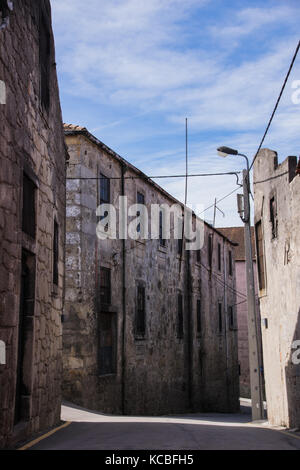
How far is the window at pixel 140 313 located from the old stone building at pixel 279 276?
511cm

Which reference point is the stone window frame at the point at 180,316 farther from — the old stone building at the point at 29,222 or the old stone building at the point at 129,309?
the old stone building at the point at 29,222

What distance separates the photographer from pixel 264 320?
14797mm

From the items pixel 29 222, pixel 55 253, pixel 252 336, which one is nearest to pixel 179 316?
pixel 252 336

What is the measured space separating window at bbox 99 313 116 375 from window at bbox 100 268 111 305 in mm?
454

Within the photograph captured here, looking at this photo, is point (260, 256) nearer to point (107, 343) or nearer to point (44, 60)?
point (107, 343)

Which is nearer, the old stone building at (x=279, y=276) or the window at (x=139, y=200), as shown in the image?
the old stone building at (x=279, y=276)

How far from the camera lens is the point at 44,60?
30.3 ft

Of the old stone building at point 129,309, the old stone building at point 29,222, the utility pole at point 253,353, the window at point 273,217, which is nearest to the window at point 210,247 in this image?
the old stone building at point 129,309

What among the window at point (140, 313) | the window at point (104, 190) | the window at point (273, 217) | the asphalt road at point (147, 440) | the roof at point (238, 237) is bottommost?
the asphalt road at point (147, 440)

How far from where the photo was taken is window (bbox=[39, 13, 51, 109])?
8924mm

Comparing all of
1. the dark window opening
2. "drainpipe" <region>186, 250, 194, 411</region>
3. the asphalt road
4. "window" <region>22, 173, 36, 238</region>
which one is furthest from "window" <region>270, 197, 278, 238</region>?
"drainpipe" <region>186, 250, 194, 411</region>

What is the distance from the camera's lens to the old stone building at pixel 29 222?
610 cm

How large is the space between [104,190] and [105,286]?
9.88 feet
